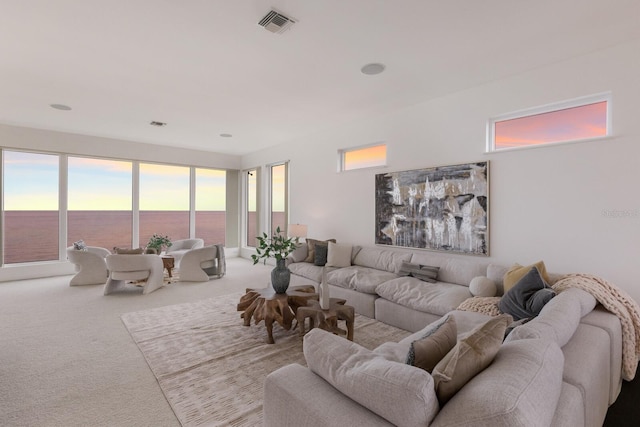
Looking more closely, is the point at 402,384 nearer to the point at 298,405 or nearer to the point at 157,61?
the point at 298,405

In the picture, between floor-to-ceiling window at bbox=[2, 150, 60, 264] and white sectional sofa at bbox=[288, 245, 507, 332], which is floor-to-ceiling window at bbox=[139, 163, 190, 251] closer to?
floor-to-ceiling window at bbox=[2, 150, 60, 264]

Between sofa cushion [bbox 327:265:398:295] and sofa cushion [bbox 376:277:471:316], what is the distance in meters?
0.13

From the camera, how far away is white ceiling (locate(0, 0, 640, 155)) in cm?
221

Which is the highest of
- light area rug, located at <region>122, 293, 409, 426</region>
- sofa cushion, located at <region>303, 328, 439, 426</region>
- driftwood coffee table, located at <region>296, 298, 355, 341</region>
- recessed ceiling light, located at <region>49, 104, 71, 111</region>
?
recessed ceiling light, located at <region>49, 104, 71, 111</region>

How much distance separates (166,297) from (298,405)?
396 centimetres

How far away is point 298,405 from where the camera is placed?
3.74ft

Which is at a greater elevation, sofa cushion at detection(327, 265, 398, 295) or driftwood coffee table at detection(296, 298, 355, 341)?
sofa cushion at detection(327, 265, 398, 295)

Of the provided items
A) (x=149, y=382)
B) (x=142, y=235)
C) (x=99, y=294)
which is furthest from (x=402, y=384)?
(x=142, y=235)

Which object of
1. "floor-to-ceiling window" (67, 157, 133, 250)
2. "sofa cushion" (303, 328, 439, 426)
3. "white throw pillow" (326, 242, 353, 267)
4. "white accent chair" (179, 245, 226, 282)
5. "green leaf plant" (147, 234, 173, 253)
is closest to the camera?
"sofa cushion" (303, 328, 439, 426)

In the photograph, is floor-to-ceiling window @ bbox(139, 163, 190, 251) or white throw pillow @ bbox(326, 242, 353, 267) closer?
white throw pillow @ bbox(326, 242, 353, 267)

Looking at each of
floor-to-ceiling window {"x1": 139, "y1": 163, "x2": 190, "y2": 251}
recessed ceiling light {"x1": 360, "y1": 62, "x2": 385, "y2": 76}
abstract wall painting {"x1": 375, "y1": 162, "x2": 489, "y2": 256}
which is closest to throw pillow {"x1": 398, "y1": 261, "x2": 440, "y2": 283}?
abstract wall painting {"x1": 375, "y1": 162, "x2": 489, "y2": 256}

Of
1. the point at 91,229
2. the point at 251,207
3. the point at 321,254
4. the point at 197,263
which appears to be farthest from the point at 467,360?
the point at 91,229

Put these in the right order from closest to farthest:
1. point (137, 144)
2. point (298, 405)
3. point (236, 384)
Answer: point (298, 405) → point (236, 384) → point (137, 144)

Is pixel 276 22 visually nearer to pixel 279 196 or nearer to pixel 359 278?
pixel 359 278
